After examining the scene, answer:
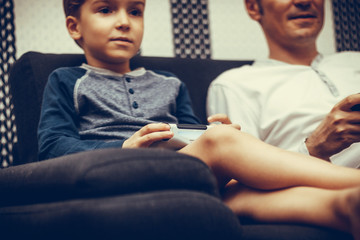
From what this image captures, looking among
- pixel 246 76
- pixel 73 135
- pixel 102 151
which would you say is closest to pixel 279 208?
pixel 102 151

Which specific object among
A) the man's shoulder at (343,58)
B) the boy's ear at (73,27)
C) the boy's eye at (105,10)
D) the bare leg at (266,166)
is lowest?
the bare leg at (266,166)

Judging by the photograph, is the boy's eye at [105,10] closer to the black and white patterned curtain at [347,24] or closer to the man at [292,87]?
the man at [292,87]

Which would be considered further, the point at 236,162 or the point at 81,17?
the point at 81,17

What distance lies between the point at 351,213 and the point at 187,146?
458mm

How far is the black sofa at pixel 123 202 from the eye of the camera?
0.74m

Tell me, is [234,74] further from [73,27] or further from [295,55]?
[73,27]

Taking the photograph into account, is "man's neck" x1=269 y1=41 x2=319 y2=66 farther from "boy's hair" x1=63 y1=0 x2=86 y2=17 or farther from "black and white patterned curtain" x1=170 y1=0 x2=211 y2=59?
"boy's hair" x1=63 y1=0 x2=86 y2=17

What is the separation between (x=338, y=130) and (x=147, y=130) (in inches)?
24.5

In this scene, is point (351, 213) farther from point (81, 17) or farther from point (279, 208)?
point (81, 17)

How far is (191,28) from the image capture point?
2096 mm

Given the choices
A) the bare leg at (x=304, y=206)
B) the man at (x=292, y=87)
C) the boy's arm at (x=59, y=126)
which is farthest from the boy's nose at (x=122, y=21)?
the bare leg at (x=304, y=206)

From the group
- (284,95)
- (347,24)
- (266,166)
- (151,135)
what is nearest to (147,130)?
(151,135)

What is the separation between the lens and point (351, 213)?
74cm

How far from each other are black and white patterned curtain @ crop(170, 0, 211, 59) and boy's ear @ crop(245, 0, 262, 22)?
243mm
